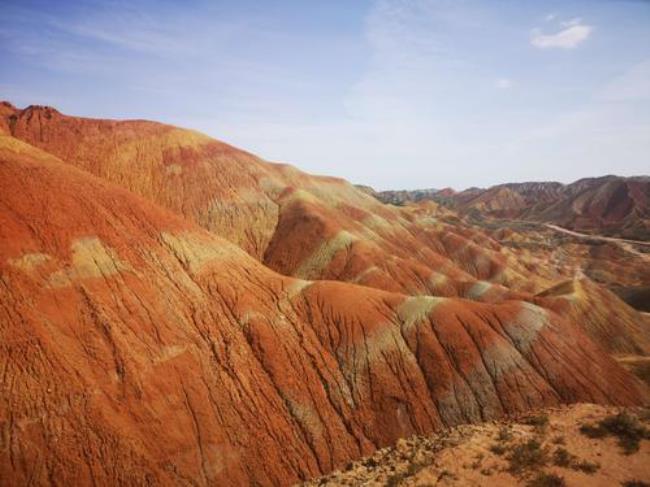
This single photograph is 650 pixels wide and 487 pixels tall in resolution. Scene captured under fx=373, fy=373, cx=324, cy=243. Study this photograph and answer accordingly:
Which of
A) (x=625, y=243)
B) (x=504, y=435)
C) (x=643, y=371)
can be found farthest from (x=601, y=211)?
(x=504, y=435)

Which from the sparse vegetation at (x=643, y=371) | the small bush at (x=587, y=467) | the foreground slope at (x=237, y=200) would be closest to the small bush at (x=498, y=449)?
the small bush at (x=587, y=467)

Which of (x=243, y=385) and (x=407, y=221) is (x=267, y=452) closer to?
(x=243, y=385)

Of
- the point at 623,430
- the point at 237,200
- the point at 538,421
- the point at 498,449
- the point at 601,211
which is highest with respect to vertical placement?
the point at 601,211

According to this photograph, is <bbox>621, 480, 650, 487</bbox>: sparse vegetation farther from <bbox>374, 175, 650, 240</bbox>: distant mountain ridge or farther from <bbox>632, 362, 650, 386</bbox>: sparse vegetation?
<bbox>374, 175, 650, 240</bbox>: distant mountain ridge

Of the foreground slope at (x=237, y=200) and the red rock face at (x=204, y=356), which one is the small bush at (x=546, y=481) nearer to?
the red rock face at (x=204, y=356)

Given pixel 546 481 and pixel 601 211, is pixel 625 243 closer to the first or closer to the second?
pixel 601 211

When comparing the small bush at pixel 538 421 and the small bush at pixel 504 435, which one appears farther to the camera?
the small bush at pixel 538 421
